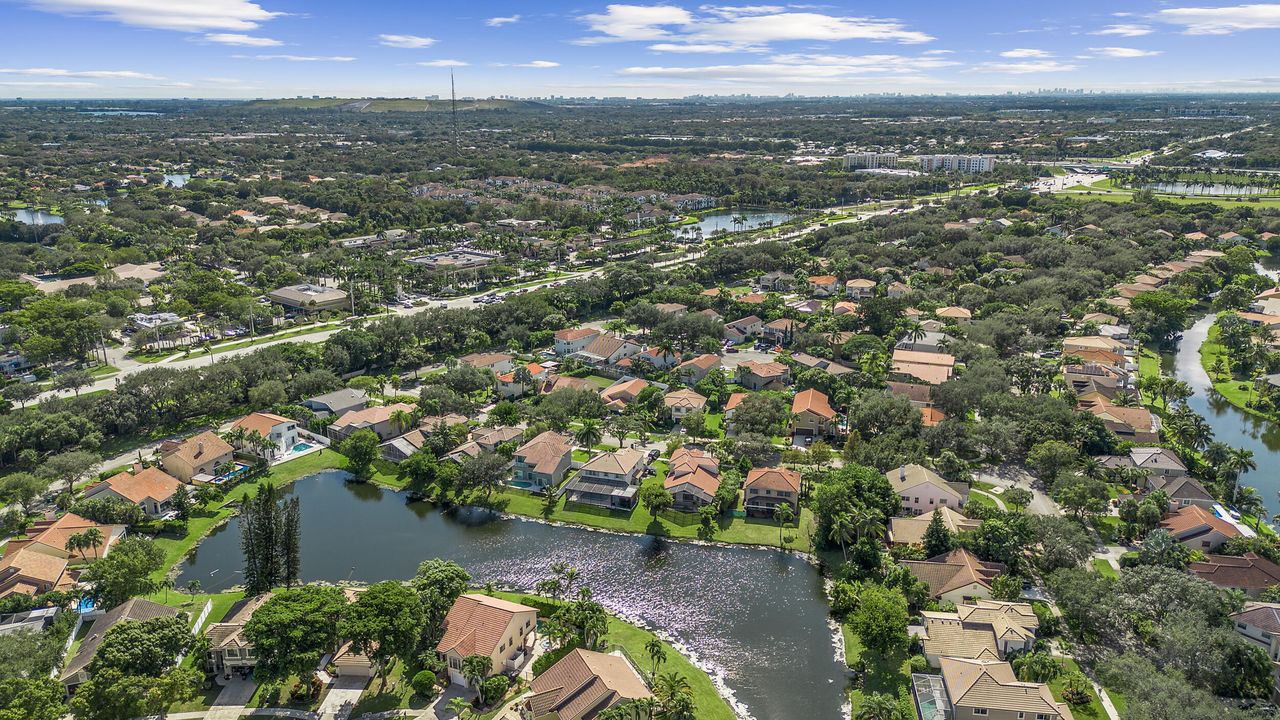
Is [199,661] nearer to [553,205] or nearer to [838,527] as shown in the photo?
[838,527]

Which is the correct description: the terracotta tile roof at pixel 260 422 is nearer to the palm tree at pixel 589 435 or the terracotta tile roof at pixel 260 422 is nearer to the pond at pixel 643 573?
the pond at pixel 643 573

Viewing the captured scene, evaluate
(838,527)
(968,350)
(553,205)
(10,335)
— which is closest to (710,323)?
(968,350)

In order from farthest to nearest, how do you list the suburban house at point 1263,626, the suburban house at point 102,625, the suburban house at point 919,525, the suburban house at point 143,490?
1. the suburban house at point 143,490
2. the suburban house at point 919,525
3. the suburban house at point 1263,626
4. the suburban house at point 102,625

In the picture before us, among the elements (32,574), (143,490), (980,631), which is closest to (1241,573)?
(980,631)

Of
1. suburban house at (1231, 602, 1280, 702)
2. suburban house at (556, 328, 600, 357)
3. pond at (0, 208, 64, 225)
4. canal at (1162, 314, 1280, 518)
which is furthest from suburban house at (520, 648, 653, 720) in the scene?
pond at (0, 208, 64, 225)

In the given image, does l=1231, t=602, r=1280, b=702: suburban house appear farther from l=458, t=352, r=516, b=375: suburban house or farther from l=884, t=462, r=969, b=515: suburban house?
l=458, t=352, r=516, b=375: suburban house

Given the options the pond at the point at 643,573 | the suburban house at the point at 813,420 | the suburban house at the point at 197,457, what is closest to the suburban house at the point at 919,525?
the pond at the point at 643,573
